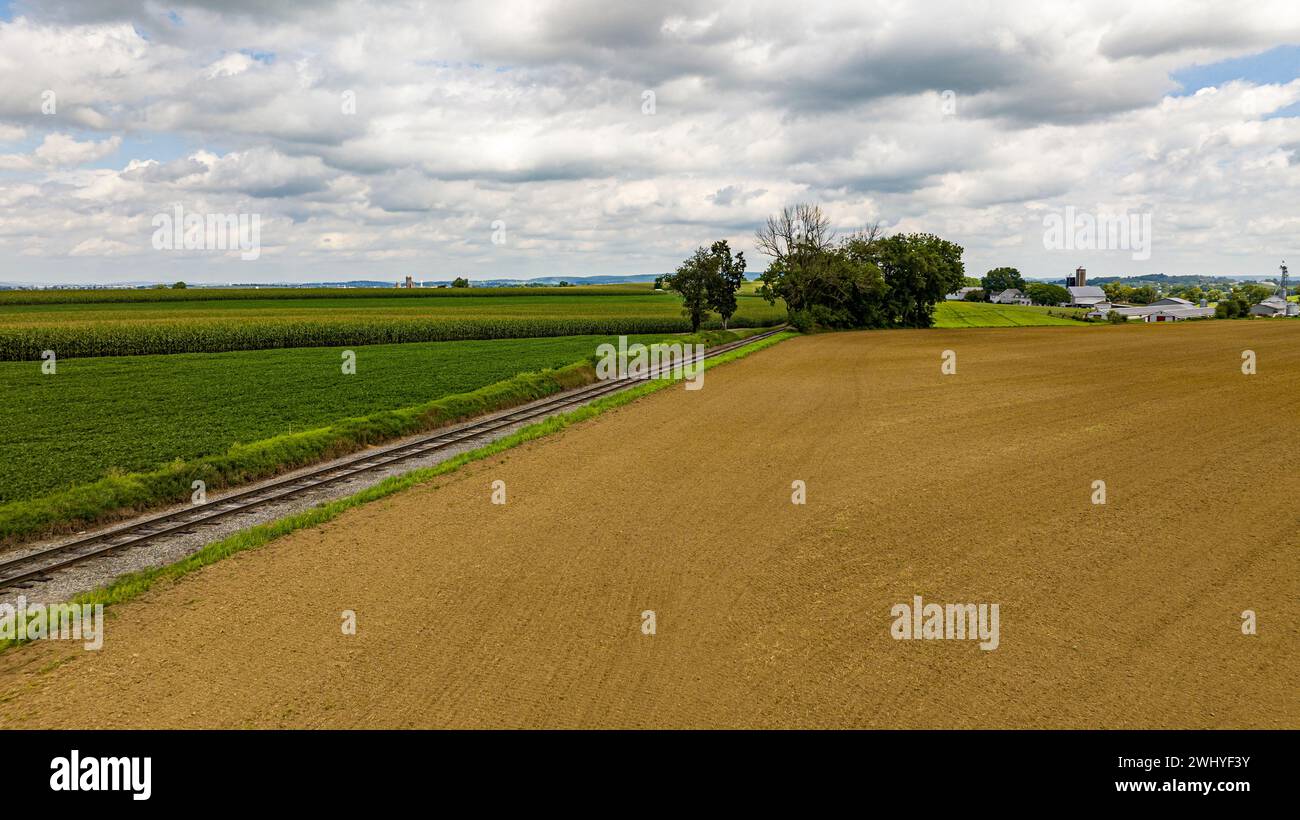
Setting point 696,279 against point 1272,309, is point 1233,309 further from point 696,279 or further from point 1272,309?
point 696,279

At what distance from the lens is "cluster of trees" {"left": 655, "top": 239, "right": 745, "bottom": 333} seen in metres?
72.9

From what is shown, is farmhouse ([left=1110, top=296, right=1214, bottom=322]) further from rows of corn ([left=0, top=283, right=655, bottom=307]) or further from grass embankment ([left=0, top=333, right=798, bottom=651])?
grass embankment ([left=0, top=333, right=798, bottom=651])

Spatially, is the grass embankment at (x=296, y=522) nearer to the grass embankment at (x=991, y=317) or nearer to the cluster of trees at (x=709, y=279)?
the cluster of trees at (x=709, y=279)

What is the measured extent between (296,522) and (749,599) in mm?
9074

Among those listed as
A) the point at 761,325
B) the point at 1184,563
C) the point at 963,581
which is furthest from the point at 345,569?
A: the point at 761,325

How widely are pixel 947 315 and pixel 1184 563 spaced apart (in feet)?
358

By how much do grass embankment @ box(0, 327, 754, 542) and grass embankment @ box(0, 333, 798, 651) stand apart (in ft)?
10.5

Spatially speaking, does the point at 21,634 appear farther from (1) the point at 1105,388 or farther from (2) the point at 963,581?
(1) the point at 1105,388

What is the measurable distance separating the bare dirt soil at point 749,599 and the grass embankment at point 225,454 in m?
4.53

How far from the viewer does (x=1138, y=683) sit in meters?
8.20

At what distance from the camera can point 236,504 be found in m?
16.3

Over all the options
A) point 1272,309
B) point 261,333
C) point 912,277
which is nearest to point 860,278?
point 912,277

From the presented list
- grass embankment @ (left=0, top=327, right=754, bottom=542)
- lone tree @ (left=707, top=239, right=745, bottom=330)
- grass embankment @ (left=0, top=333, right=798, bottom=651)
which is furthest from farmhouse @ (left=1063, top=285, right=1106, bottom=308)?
grass embankment @ (left=0, top=333, right=798, bottom=651)
